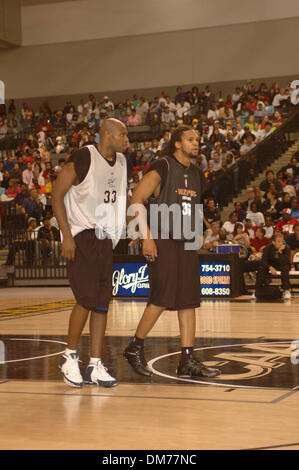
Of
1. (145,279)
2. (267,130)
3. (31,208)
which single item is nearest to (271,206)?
(267,130)

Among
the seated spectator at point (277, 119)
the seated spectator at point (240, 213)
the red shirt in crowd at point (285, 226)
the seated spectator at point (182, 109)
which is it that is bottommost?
the red shirt in crowd at point (285, 226)

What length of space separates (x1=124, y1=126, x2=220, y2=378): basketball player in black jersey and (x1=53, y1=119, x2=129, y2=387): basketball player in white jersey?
0.30m

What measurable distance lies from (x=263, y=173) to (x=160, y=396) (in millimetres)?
17712

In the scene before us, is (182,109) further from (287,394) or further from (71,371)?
(287,394)

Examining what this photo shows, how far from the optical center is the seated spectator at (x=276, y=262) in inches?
569

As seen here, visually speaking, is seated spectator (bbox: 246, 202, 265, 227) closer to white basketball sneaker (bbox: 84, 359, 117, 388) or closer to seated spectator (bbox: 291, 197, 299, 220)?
seated spectator (bbox: 291, 197, 299, 220)

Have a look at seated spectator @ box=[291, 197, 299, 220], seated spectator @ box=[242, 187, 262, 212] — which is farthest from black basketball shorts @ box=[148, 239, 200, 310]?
seated spectator @ box=[242, 187, 262, 212]

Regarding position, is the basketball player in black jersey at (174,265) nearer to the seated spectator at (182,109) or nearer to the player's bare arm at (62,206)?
the player's bare arm at (62,206)

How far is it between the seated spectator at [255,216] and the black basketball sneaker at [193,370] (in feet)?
43.0

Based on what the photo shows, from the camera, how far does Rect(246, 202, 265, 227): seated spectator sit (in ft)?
62.7

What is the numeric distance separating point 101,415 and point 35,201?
17.8 meters

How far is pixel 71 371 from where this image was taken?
576cm

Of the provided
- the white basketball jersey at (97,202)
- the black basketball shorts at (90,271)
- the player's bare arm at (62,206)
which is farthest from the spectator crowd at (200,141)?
the player's bare arm at (62,206)
